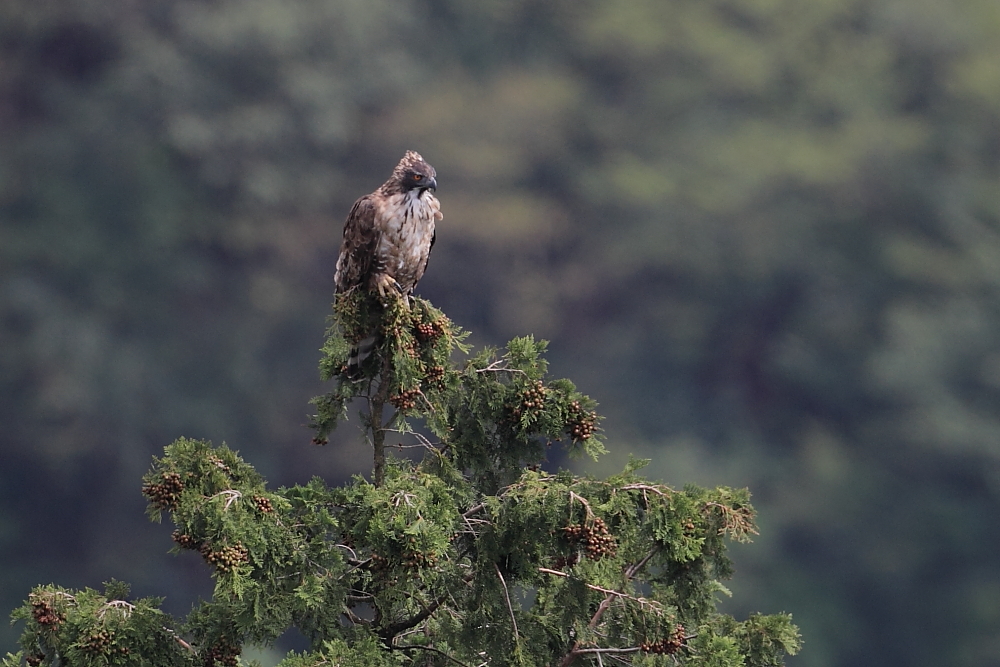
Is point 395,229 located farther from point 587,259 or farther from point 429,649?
point 587,259

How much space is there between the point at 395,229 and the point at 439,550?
6.58 feet

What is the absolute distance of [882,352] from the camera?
2909cm

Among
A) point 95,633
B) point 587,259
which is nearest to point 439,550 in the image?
point 95,633

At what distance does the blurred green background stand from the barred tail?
62.8ft

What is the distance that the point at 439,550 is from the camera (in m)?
4.69

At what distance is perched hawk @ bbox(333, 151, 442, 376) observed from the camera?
632 centimetres

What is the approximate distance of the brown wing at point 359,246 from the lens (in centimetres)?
625

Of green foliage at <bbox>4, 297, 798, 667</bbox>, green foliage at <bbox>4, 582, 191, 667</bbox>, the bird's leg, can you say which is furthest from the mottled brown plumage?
green foliage at <bbox>4, 582, 191, 667</bbox>

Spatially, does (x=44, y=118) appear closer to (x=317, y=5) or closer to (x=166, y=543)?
(x=317, y=5)

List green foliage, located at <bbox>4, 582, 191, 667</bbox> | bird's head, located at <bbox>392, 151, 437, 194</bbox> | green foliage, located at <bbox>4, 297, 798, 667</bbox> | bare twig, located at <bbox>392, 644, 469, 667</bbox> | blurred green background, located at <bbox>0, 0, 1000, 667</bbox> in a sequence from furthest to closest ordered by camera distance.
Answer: blurred green background, located at <bbox>0, 0, 1000, 667</bbox>
bird's head, located at <bbox>392, 151, 437, 194</bbox>
bare twig, located at <bbox>392, 644, 469, 667</bbox>
green foliage, located at <bbox>4, 582, 191, 667</bbox>
green foliage, located at <bbox>4, 297, 798, 667</bbox>

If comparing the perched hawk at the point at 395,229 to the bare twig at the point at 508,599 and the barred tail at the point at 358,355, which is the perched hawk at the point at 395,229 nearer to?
the barred tail at the point at 358,355

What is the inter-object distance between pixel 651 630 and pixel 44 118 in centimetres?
2797

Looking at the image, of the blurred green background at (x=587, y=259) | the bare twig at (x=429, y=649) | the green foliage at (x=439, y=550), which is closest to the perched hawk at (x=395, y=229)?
the green foliage at (x=439, y=550)

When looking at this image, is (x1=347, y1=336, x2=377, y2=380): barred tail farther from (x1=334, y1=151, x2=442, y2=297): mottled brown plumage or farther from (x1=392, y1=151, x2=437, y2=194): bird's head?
(x1=392, y1=151, x2=437, y2=194): bird's head
